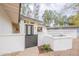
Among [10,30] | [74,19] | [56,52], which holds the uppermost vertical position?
[74,19]

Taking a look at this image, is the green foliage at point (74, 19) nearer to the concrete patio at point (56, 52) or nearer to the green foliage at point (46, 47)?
the concrete patio at point (56, 52)

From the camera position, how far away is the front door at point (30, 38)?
2.67m

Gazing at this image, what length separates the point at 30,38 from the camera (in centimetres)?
269

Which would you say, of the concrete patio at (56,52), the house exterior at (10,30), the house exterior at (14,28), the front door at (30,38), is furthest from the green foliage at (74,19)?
the house exterior at (10,30)

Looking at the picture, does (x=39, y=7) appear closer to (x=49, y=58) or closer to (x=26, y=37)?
(x=26, y=37)

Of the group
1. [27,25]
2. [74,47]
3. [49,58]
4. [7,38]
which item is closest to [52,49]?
[49,58]

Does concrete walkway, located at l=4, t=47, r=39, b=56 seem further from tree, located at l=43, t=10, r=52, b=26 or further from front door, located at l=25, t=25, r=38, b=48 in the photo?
tree, located at l=43, t=10, r=52, b=26

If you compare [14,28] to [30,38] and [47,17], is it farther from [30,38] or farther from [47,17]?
[47,17]

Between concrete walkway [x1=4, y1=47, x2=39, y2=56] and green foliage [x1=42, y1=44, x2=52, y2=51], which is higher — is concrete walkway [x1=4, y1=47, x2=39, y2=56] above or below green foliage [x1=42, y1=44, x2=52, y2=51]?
below

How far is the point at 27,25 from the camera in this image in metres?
2.67

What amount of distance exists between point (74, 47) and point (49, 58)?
422mm

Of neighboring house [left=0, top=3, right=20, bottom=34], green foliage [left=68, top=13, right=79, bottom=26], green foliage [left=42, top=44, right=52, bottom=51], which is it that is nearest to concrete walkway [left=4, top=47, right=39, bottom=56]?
green foliage [left=42, top=44, right=52, bottom=51]

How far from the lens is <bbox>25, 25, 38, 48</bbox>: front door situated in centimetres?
267

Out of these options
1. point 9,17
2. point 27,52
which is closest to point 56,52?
point 27,52
